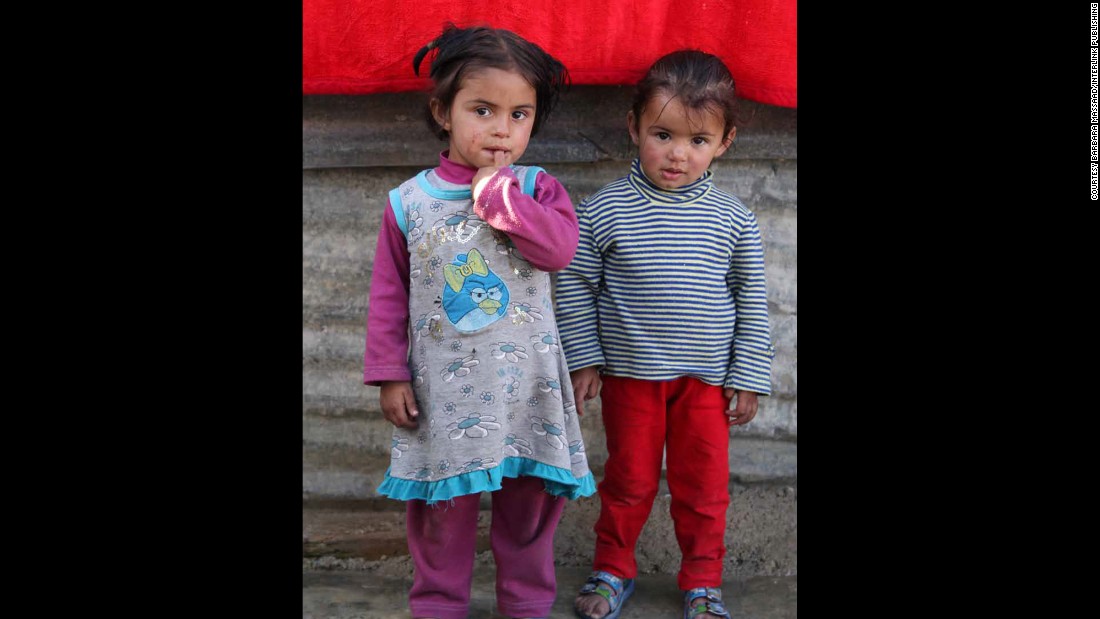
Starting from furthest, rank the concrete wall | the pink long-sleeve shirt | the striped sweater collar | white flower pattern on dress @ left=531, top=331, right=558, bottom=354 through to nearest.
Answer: the concrete wall → the striped sweater collar → white flower pattern on dress @ left=531, top=331, right=558, bottom=354 → the pink long-sleeve shirt

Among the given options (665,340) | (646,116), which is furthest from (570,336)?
(646,116)

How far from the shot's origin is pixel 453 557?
96.0 inches

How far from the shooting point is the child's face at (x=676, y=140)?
2.46 m

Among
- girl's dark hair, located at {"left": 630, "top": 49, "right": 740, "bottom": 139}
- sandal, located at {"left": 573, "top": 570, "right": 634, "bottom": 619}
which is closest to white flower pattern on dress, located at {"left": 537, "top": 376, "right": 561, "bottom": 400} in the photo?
sandal, located at {"left": 573, "top": 570, "right": 634, "bottom": 619}

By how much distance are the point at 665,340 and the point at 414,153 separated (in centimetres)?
92

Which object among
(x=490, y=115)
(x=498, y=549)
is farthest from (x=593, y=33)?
(x=498, y=549)

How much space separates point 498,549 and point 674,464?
0.54 metres

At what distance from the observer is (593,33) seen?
2.57 metres

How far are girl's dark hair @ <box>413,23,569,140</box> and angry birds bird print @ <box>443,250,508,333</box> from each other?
40cm

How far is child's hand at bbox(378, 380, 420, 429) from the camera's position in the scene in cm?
233

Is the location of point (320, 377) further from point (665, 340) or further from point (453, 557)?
point (665, 340)

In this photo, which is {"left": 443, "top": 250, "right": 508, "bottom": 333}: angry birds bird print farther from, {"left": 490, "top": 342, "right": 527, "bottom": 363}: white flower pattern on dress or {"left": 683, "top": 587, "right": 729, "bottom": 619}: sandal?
{"left": 683, "top": 587, "right": 729, "bottom": 619}: sandal

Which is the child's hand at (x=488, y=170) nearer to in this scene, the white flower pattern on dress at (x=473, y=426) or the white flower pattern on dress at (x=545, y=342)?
the white flower pattern on dress at (x=545, y=342)

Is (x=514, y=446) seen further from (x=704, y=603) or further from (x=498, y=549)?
(x=704, y=603)
